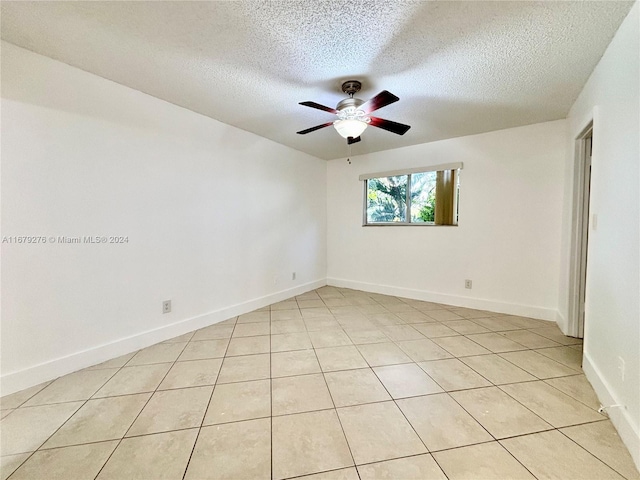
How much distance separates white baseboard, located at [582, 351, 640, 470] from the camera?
125cm

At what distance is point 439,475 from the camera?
117 centimetres

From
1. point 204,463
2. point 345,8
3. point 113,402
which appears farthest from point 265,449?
point 345,8

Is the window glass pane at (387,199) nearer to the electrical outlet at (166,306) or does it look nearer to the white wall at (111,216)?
the white wall at (111,216)

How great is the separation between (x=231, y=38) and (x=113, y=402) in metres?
2.39

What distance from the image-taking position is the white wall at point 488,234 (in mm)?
3035

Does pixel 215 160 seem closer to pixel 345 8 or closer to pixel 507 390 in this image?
pixel 345 8

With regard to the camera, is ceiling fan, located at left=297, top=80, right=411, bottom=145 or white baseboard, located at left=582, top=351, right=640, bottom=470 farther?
ceiling fan, located at left=297, top=80, right=411, bottom=145

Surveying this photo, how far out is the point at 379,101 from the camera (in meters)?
1.90

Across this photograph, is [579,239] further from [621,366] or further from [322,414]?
[322,414]

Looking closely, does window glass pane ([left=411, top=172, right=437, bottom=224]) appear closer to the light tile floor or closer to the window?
the window

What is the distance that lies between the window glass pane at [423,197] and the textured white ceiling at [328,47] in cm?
128

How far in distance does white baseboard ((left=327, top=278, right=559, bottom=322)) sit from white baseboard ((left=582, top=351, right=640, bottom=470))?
4.27 feet

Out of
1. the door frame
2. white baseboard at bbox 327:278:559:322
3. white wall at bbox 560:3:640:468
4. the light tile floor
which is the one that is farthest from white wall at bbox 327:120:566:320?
white wall at bbox 560:3:640:468

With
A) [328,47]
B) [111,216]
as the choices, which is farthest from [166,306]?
[328,47]
